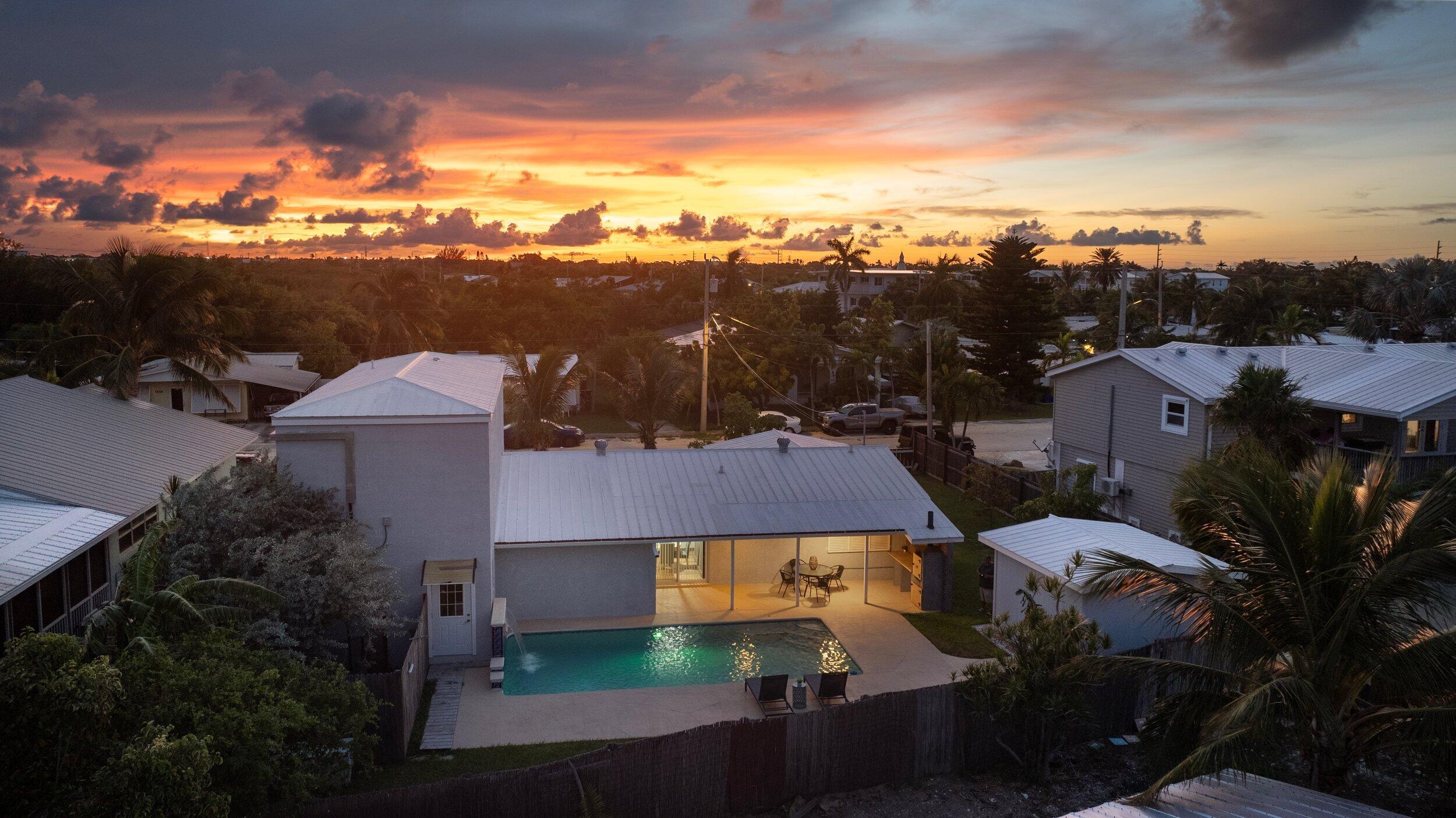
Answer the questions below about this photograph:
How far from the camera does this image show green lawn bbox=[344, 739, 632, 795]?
12.3m

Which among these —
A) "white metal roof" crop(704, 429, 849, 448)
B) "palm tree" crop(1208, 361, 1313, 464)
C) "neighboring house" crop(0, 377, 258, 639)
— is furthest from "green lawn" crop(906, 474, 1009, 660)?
"neighboring house" crop(0, 377, 258, 639)

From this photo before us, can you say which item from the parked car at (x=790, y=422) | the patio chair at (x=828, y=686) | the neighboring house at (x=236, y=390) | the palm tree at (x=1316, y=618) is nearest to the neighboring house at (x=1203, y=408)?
the parked car at (x=790, y=422)

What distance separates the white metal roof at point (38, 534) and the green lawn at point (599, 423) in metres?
28.6

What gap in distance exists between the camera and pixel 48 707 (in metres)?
7.43

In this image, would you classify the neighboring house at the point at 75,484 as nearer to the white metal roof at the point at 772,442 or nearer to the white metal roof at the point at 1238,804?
the white metal roof at the point at 1238,804

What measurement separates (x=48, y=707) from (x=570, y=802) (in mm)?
5055

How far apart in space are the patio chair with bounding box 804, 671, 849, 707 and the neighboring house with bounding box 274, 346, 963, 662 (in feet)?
14.7

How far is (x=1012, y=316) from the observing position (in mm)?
53938

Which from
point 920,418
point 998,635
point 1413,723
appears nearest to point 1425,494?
point 1413,723

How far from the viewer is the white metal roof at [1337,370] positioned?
22891 mm

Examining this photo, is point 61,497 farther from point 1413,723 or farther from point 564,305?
point 564,305

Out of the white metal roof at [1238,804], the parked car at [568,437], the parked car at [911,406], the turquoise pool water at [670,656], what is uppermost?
the white metal roof at [1238,804]

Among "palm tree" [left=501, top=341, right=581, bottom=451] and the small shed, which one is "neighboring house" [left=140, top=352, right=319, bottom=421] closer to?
"palm tree" [left=501, top=341, right=581, bottom=451]

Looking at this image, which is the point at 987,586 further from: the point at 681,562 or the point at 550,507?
the point at 550,507
